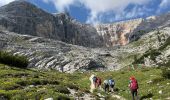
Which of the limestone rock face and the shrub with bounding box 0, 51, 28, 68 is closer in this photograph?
the shrub with bounding box 0, 51, 28, 68

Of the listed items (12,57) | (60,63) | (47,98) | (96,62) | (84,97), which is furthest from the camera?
(96,62)

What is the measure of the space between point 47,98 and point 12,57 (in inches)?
1283

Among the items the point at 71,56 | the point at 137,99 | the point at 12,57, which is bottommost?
the point at 137,99

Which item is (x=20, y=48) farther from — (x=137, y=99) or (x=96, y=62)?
(x=137, y=99)

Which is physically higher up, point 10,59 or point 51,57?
point 51,57

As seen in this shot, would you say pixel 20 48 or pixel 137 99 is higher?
pixel 20 48

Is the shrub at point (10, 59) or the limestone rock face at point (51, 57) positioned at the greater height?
the limestone rock face at point (51, 57)

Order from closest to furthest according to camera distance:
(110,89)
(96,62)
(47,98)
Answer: (47,98)
(110,89)
(96,62)

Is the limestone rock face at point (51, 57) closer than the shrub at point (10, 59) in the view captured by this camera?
No

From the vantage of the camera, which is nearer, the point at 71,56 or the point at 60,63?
the point at 60,63

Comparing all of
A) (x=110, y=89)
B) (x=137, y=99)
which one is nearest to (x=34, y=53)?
(x=110, y=89)

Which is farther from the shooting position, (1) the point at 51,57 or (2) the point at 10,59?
(1) the point at 51,57

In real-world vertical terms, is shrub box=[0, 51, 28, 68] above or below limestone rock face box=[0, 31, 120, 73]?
below

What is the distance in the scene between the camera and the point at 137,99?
3241 cm
